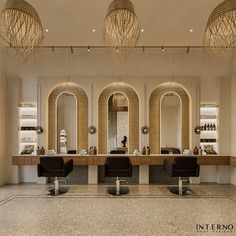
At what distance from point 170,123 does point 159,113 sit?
43 centimetres

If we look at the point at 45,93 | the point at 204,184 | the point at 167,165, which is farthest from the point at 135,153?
the point at 45,93

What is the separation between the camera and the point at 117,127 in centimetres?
710

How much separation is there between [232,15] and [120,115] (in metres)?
4.76

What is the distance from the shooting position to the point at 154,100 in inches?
281

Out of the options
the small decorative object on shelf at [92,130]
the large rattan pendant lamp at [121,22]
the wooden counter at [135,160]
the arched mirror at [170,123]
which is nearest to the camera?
the large rattan pendant lamp at [121,22]

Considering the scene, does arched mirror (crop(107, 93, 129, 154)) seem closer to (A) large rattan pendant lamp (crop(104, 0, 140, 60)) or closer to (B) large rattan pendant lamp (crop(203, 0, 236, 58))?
(B) large rattan pendant lamp (crop(203, 0, 236, 58))

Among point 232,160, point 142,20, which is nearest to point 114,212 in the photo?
point 232,160

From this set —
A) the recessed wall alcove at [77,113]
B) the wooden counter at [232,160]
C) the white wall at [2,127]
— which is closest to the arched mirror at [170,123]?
the wooden counter at [232,160]

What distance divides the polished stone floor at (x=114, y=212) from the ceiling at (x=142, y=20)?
3.76 m

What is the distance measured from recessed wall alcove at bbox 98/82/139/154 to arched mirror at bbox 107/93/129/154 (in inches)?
4.5

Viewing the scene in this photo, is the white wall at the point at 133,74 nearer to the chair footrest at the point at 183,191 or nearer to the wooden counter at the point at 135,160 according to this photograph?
the wooden counter at the point at 135,160

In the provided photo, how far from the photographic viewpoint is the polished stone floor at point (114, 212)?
11.9 ft

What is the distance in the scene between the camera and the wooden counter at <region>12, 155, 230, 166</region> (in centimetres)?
649

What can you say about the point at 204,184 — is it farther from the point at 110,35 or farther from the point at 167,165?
the point at 110,35
